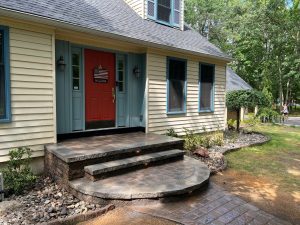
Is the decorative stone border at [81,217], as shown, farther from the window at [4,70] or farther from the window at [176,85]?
the window at [176,85]

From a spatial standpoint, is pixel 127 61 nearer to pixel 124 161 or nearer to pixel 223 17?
pixel 124 161

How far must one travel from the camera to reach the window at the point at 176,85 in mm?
7883

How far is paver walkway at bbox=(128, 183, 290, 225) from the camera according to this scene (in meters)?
3.39

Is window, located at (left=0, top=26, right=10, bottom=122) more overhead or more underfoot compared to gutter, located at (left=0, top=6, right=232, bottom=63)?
more underfoot

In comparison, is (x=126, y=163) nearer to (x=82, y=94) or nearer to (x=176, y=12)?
(x=82, y=94)

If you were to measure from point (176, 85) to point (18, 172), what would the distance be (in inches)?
204

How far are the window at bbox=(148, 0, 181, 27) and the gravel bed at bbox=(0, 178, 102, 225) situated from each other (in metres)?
6.66

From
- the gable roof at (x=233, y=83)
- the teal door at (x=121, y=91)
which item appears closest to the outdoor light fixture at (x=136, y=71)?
the teal door at (x=121, y=91)

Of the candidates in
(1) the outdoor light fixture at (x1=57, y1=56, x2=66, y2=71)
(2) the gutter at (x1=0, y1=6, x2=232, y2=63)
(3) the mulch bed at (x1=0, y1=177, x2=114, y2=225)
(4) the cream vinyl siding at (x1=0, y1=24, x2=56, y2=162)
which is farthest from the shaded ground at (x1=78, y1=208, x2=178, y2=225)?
(2) the gutter at (x1=0, y1=6, x2=232, y2=63)

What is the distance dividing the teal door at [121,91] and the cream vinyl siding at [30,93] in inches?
83.1

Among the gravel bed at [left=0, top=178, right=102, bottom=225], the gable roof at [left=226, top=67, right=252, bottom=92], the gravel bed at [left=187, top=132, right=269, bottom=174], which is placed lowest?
the gravel bed at [left=0, top=178, right=102, bottom=225]

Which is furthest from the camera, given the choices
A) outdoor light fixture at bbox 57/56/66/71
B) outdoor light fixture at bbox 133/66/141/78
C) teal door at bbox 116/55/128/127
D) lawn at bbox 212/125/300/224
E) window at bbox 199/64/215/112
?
window at bbox 199/64/215/112

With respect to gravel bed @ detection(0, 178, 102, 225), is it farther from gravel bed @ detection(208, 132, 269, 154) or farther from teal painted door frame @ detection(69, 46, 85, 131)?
gravel bed @ detection(208, 132, 269, 154)

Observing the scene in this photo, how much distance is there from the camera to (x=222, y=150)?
7.46m
